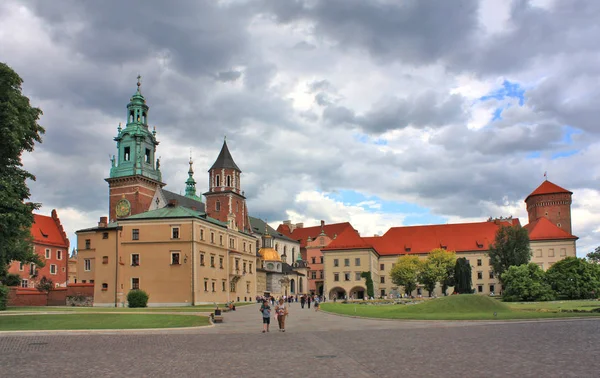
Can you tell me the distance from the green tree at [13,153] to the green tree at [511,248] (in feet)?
222

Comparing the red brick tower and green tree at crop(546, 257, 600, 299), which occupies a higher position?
the red brick tower

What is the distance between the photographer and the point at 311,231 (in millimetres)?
141625

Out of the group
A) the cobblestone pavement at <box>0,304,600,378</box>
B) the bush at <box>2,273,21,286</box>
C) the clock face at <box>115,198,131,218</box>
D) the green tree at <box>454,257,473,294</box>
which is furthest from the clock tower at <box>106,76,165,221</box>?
the cobblestone pavement at <box>0,304,600,378</box>

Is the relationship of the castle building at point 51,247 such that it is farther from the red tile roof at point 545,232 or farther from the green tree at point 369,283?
the red tile roof at point 545,232

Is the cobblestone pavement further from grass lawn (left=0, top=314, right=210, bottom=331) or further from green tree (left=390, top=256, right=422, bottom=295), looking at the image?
green tree (left=390, top=256, right=422, bottom=295)

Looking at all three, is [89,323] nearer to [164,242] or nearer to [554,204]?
[164,242]

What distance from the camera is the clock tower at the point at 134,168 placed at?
295 feet

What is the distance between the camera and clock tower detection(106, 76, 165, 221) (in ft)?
295

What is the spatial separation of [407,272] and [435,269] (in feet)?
16.0

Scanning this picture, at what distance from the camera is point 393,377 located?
12586mm

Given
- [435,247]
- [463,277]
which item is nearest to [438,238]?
[435,247]

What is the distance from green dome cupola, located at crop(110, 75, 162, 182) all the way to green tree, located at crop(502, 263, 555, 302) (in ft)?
188

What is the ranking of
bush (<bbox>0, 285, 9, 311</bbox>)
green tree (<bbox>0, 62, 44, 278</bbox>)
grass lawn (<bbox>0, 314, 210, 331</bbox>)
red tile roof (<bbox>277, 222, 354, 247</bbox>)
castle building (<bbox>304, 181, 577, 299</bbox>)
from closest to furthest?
1. grass lawn (<bbox>0, 314, 210, 331</bbox>)
2. green tree (<bbox>0, 62, 44, 278</bbox>)
3. bush (<bbox>0, 285, 9, 311</bbox>)
4. castle building (<bbox>304, 181, 577, 299</bbox>)
5. red tile roof (<bbox>277, 222, 354, 247</bbox>)

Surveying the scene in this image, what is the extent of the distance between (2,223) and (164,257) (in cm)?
3660
